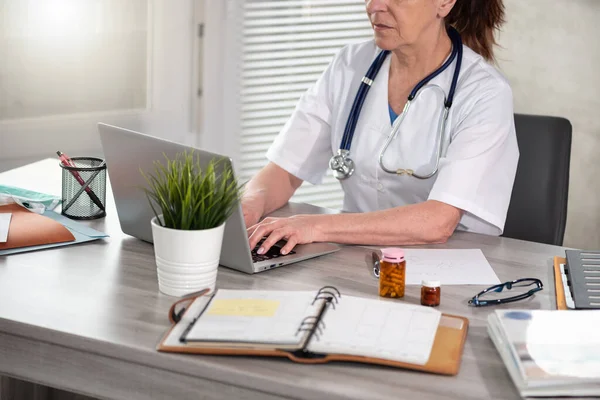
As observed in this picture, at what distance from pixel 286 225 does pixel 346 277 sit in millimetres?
199

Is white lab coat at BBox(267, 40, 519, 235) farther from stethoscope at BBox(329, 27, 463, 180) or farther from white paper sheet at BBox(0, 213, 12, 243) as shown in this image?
white paper sheet at BBox(0, 213, 12, 243)

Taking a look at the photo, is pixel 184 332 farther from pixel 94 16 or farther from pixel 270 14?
pixel 270 14

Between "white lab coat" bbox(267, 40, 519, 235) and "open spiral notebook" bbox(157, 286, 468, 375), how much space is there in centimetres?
58

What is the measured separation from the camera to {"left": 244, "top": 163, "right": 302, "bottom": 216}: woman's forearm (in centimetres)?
203

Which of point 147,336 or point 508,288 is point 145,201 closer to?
point 147,336

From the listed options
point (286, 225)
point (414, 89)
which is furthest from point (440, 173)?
point (286, 225)

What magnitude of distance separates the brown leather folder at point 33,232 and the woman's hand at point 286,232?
1.23ft

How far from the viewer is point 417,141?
2.10 m

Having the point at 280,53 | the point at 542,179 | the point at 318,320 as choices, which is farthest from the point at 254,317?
the point at 280,53

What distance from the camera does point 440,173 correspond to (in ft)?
6.38

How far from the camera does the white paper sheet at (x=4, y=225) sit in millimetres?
1696

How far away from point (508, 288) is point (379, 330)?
0.34 metres

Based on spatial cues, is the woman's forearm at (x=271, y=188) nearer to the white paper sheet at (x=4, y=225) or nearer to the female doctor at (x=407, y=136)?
the female doctor at (x=407, y=136)

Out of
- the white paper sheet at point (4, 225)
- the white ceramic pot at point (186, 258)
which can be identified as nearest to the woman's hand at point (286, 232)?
the white ceramic pot at point (186, 258)
